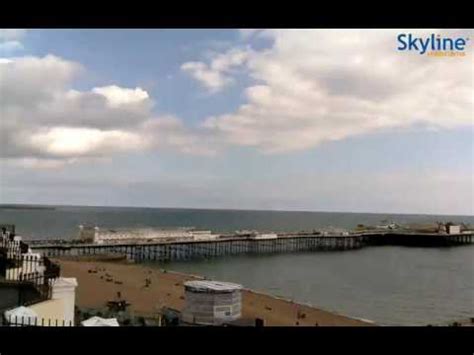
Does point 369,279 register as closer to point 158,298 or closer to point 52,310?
point 158,298

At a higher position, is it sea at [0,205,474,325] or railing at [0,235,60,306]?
railing at [0,235,60,306]

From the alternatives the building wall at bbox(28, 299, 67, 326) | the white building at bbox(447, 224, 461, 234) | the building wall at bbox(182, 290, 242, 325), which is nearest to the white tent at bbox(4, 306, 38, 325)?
the building wall at bbox(28, 299, 67, 326)

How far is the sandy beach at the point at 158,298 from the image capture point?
28.6 feet

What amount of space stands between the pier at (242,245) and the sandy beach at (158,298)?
368cm

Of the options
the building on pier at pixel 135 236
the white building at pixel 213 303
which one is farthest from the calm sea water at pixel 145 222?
the white building at pixel 213 303

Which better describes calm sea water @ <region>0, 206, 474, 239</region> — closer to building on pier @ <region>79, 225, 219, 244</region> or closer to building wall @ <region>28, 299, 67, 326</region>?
building on pier @ <region>79, 225, 219, 244</region>

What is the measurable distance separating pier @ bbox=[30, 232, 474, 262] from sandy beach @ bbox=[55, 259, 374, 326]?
145 inches

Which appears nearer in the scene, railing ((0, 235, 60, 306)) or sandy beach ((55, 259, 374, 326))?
railing ((0, 235, 60, 306))

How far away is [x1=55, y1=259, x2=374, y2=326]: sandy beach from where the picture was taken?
343 inches

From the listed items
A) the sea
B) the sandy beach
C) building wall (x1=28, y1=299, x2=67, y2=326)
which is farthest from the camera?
the sea

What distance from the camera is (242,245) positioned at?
2225 centimetres

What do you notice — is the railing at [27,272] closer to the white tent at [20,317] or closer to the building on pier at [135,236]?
the white tent at [20,317]
